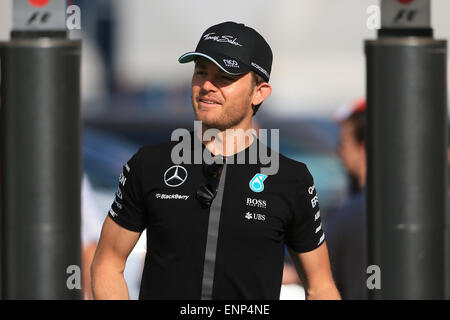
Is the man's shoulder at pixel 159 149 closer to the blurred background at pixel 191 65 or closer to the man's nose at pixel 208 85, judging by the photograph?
the man's nose at pixel 208 85

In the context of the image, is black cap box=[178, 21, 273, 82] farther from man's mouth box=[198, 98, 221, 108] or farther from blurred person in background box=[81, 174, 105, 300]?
blurred person in background box=[81, 174, 105, 300]

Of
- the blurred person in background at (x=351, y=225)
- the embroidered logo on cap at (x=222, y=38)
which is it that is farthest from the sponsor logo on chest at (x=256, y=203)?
the blurred person in background at (x=351, y=225)

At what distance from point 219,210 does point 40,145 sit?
1.53 ft

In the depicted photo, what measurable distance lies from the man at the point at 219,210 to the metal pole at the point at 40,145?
4.9 inches

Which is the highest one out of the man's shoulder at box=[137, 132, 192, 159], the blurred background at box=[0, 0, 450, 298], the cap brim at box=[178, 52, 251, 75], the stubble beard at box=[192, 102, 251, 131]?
the blurred background at box=[0, 0, 450, 298]

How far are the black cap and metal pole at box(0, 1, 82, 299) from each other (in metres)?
0.31

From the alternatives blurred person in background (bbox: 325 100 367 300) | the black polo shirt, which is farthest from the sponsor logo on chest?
blurred person in background (bbox: 325 100 367 300)

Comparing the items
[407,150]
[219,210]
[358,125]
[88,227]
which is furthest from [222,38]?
[88,227]

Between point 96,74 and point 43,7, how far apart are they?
493cm

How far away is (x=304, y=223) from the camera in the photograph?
2.31 meters

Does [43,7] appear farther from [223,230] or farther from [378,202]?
[378,202]

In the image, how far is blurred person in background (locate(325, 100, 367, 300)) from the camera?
344 centimetres

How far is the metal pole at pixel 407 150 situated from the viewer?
7.41ft
